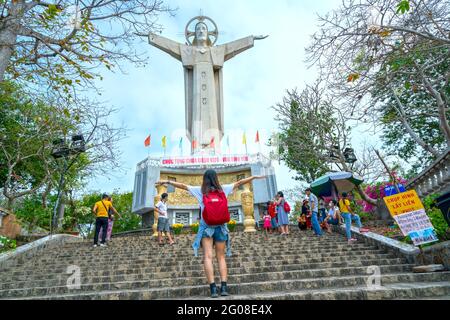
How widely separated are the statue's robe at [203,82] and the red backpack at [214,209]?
23865 mm

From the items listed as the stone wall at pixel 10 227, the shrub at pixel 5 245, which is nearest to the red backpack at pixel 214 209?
the shrub at pixel 5 245

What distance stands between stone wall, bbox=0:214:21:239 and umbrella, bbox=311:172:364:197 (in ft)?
37.4

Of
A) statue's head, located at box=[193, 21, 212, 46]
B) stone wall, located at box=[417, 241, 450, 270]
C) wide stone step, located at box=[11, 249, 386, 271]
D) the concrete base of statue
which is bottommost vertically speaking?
stone wall, located at box=[417, 241, 450, 270]

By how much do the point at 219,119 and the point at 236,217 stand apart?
10346 mm

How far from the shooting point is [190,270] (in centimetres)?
569

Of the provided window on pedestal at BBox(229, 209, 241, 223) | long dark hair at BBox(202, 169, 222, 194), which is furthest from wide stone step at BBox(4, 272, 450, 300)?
window on pedestal at BBox(229, 209, 241, 223)

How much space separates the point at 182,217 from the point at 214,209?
2043 cm

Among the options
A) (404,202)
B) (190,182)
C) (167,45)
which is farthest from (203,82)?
(404,202)

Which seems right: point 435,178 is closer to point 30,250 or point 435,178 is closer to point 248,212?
point 248,212

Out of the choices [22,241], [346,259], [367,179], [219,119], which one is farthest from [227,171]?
[346,259]

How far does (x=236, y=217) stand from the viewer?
2327 centimetres

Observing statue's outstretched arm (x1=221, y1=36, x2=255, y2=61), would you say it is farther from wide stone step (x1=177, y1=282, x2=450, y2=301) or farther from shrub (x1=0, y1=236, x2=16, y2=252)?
wide stone step (x1=177, y1=282, x2=450, y2=301)

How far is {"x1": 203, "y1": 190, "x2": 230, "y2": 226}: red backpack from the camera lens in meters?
3.70
